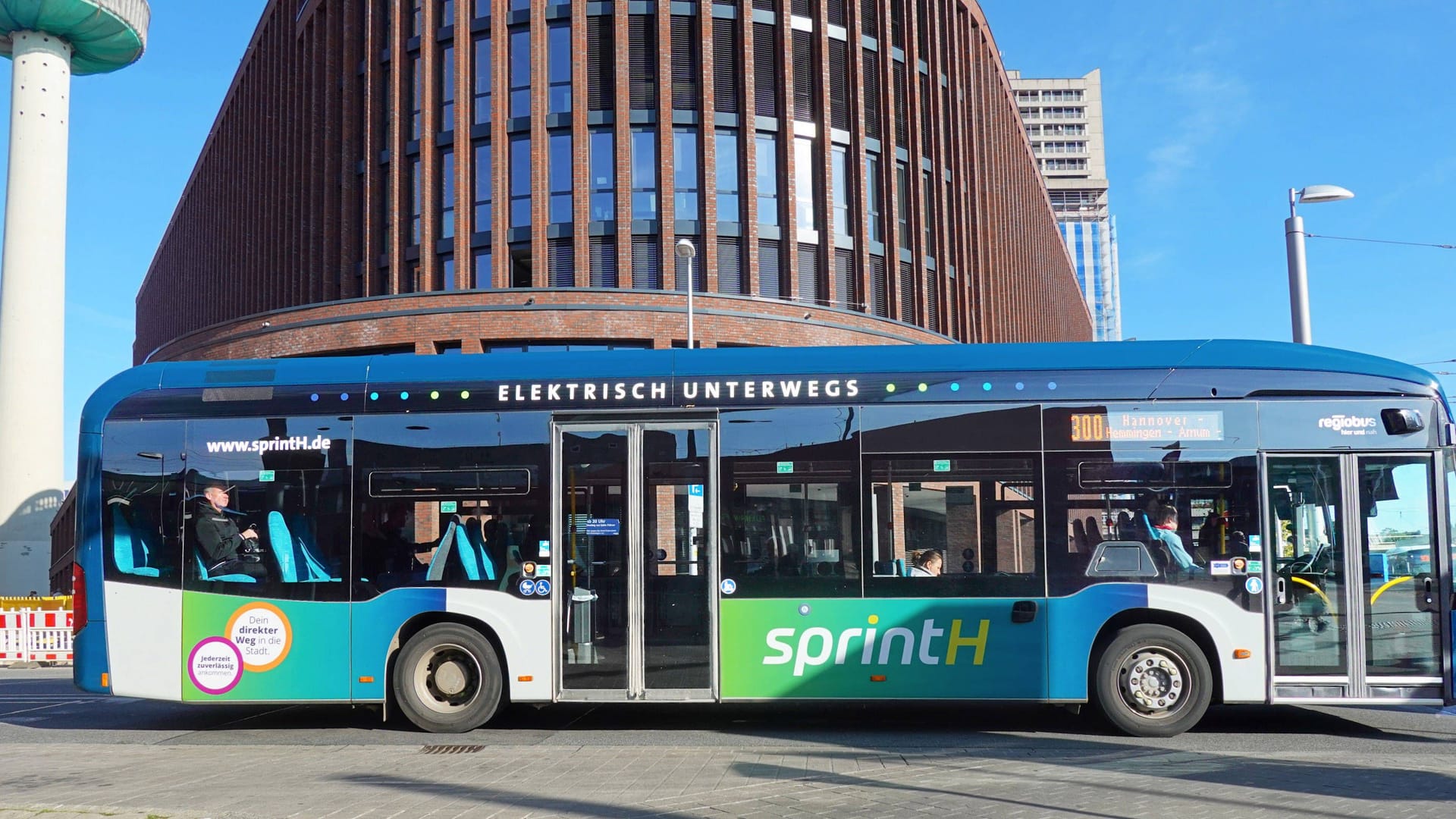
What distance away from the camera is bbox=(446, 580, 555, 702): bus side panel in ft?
32.3

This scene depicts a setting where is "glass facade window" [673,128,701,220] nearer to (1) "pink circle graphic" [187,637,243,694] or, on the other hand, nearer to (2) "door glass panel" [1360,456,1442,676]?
(1) "pink circle graphic" [187,637,243,694]

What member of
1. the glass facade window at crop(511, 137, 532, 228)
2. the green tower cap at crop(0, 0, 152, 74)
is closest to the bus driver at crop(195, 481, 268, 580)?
the glass facade window at crop(511, 137, 532, 228)

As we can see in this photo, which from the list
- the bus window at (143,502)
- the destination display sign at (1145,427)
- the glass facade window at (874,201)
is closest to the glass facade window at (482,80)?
the glass facade window at (874,201)

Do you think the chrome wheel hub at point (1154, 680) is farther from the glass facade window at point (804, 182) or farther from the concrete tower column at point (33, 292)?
the concrete tower column at point (33, 292)

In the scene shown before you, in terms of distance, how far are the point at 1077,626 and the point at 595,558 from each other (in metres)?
3.95

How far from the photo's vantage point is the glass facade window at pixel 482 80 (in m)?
32.1

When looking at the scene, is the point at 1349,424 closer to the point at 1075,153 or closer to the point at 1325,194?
the point at 1325,194

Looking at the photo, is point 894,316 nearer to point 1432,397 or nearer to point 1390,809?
point 1432,397

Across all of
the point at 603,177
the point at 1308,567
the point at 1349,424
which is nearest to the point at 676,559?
the point at 1308,567

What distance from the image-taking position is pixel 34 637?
20.6 m

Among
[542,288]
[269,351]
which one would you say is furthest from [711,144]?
[269,351]

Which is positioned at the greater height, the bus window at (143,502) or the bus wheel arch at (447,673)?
the bus window at (143,502)

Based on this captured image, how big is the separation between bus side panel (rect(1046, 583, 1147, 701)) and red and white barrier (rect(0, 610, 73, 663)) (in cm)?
1765

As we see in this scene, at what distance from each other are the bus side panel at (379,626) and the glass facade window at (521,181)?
74.3ft
